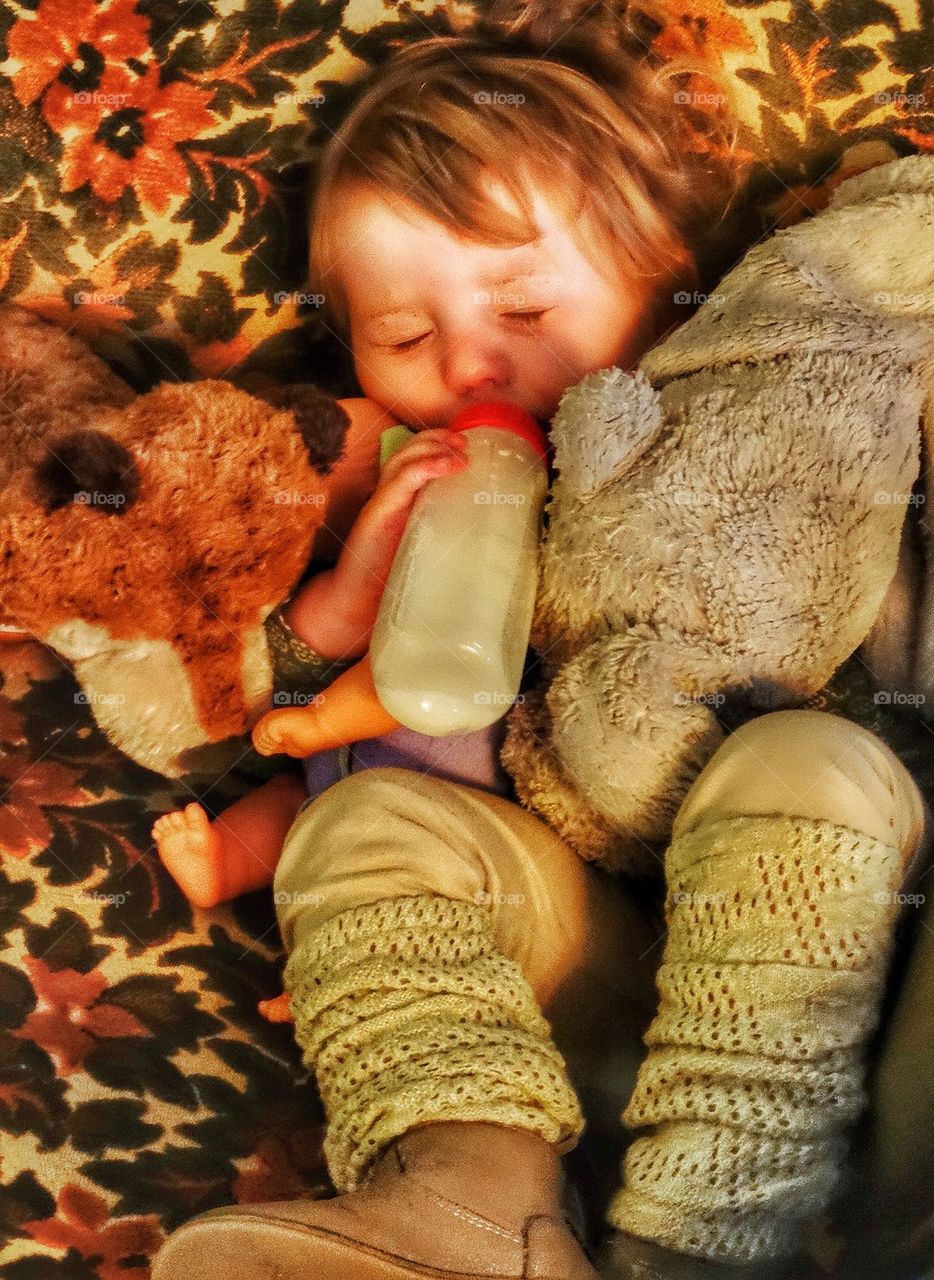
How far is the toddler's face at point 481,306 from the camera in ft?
3.21

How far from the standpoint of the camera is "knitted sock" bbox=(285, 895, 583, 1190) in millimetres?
692

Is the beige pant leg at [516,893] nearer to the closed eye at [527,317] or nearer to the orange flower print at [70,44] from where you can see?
the closed eye at [527,317]

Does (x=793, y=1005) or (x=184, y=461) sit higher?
(x=184, y=461)

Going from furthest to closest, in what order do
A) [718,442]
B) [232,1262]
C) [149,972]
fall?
[149,972] → [718,442] → [232,1262]

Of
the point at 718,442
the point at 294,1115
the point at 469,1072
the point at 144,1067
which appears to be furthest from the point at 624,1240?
the point at 718,442

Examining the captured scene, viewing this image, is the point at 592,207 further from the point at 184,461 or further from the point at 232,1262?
the point at 232,1262

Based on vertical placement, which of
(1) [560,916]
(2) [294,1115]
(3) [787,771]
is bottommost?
(2) [294,1115]

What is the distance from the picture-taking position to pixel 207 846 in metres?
0.95

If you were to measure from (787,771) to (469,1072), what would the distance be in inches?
10.0

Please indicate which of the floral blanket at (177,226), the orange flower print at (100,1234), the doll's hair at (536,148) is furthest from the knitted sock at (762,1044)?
the doll's hair at (536,148)

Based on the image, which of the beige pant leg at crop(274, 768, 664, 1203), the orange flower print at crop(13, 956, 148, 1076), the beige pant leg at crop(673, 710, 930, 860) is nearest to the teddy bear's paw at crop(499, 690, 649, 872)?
the beige pant leg at crop(274, 768, 664, 1203)

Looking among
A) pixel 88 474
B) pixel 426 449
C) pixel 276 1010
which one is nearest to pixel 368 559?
pixel 426 449

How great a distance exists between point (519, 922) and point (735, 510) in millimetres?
313

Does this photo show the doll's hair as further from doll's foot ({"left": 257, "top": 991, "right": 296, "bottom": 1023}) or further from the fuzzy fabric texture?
doll's foot ({"left": 257, "top": 991, "right": 296, "bottom": 1023})
